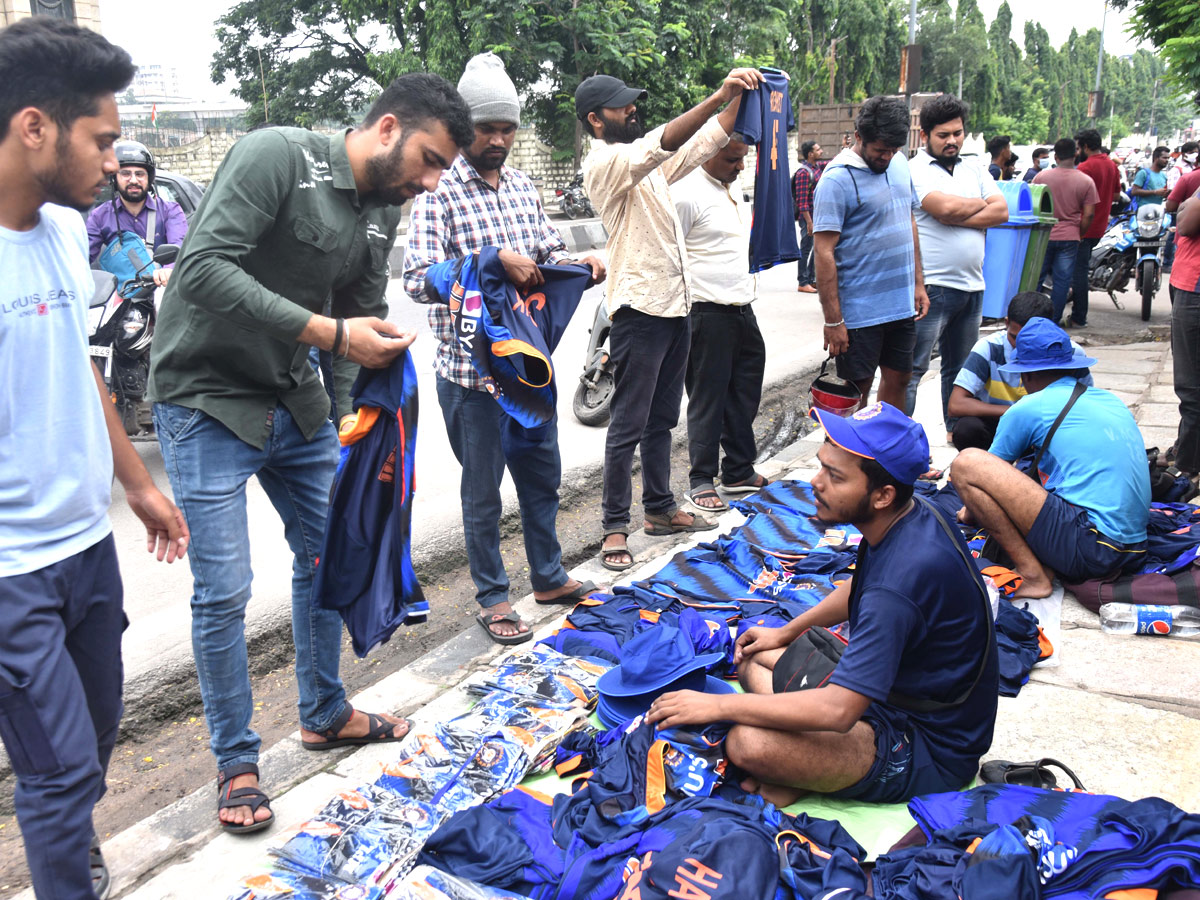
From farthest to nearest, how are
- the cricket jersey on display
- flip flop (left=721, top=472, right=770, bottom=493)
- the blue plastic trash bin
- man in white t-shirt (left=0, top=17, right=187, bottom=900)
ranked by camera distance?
1. the blue plastic trash bin
2. flip flop (left=721, top=472, right=770, bottom=493)
3. the cricket jersey on display
4. man in white t-shirt (left=0, top=17, right=187, bottom=900)

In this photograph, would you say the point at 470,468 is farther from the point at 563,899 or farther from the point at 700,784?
the point at 563,899

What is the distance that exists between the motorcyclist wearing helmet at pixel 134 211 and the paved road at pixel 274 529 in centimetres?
147

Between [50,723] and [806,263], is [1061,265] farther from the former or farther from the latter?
[50,723]

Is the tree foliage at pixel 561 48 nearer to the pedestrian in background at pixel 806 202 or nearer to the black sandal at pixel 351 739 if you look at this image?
the pedestrian in background at pixel 806 202

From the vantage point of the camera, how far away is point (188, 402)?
2.69 metres

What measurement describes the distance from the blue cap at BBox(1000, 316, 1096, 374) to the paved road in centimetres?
288

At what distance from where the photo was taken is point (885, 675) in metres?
2.54

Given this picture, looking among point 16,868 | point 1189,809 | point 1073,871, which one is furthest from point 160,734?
point 1189,809

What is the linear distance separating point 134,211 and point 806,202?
29.8 feet

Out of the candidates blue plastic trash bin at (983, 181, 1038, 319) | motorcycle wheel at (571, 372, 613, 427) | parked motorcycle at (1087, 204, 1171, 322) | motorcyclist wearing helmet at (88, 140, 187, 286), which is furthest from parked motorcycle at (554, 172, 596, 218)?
motorcyclist wearing helmet at (88, 140, 187, 286)

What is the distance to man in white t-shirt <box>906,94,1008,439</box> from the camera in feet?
19.2

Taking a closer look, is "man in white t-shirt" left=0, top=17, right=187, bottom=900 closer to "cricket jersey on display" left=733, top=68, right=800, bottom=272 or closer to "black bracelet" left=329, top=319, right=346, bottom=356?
"black bracelet" left=329, top=319, right=346, bottom=356

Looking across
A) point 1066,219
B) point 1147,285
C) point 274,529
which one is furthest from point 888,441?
point 1147,285

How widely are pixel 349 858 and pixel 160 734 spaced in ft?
4.84
